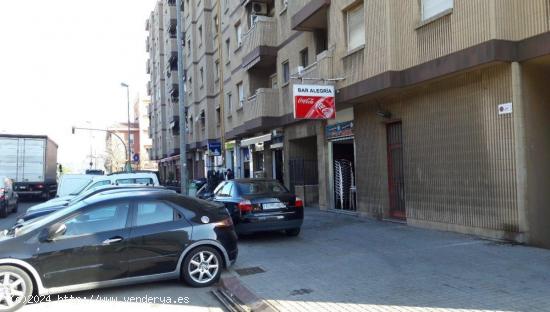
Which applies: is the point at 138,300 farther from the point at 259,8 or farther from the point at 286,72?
the point at 259,8

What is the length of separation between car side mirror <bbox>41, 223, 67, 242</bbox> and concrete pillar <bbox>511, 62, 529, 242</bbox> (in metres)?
7.92

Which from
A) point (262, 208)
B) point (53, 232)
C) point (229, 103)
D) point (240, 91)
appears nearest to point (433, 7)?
point (262, 208)

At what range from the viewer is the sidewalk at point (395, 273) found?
5.84 meters

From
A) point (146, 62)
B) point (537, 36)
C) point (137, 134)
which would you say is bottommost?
point (537, 36)

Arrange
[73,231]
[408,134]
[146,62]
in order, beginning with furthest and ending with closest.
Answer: [146,62] → [408,134] → [73,231]

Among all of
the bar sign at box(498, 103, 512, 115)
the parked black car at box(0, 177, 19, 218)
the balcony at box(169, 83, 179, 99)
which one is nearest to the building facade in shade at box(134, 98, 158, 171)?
the balcony at box(169, 83, 179, 99)

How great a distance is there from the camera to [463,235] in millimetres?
10273

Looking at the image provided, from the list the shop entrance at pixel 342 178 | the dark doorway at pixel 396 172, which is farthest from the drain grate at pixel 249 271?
the shop entrance at pixel 342 178

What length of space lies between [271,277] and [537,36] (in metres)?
6.44

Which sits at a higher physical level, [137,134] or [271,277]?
[137,134]

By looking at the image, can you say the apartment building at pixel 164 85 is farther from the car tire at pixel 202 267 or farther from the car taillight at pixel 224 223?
the car tire at pixel 202 267

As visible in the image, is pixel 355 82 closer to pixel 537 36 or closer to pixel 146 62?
pixel 537 36

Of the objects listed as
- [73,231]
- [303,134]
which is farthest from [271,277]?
[303,134]

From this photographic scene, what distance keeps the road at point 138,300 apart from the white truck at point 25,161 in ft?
74.5
